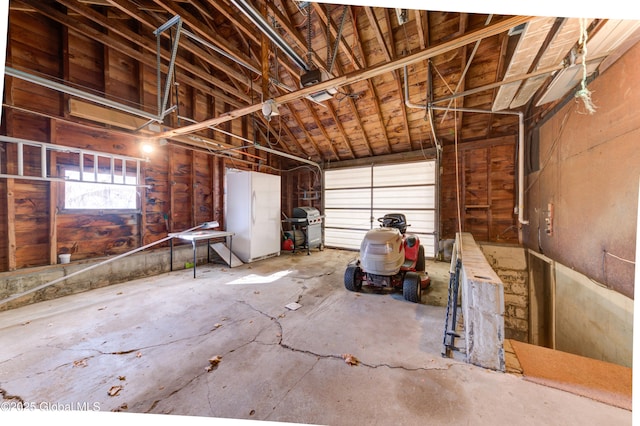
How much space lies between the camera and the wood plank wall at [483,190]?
5102 mm

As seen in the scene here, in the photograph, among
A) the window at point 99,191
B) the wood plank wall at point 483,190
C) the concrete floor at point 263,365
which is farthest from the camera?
the wood plank wall at point 483,190

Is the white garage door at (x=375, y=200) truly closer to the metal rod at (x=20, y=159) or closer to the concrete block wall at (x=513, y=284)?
the concrete block wall at (x=513, y=284)

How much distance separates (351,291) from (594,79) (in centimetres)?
403

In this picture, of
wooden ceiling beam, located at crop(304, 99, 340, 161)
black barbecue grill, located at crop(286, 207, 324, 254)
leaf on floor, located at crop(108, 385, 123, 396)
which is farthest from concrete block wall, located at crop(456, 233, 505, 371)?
wooden ceiling beam, located at crop(304, 99, 340, 161)

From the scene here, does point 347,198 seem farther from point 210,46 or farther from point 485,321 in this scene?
point 485,321

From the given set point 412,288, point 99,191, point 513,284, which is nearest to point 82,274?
point 99,191

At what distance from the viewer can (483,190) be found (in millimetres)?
5395

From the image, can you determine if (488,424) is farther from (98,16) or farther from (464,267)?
(98,16)

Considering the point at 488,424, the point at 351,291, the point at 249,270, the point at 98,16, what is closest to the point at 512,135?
the point at 351,291

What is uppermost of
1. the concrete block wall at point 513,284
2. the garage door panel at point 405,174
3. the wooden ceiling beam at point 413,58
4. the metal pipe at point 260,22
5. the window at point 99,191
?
the metal pipe at point 260,22

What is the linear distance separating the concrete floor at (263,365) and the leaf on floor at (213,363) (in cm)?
1

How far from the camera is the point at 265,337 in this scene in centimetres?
230

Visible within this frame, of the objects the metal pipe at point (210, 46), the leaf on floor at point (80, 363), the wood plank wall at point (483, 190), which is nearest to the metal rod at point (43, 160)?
the metal pipe at point (210, 46)

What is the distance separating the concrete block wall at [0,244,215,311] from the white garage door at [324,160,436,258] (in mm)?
4409
